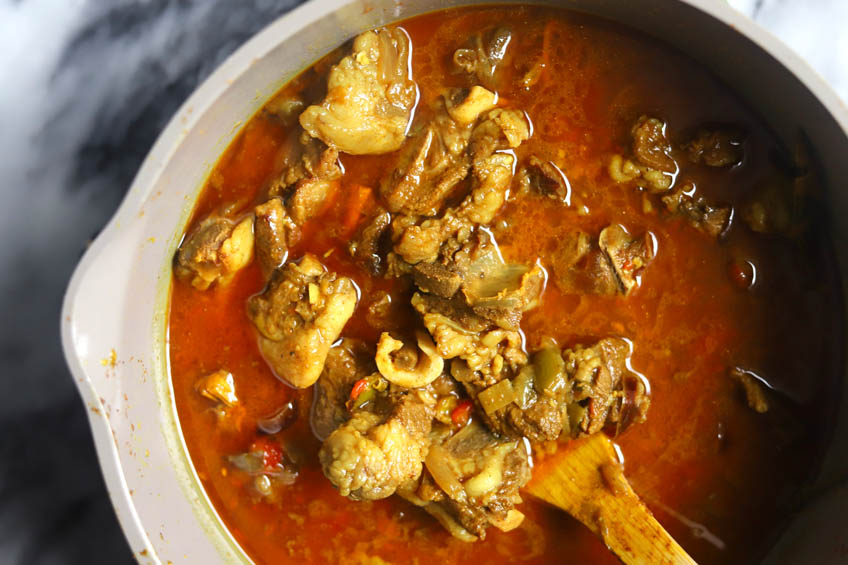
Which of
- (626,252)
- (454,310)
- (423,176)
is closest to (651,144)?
(626,252)


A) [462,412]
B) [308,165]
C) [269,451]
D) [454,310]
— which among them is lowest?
[269,451]

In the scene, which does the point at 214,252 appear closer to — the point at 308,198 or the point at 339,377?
the point at 308,198

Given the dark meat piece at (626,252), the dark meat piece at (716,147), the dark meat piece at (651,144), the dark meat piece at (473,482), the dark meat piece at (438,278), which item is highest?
the dark meat piece at (716,147)

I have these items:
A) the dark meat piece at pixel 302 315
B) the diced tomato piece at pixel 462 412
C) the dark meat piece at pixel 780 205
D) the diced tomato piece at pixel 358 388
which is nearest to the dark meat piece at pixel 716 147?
the dark meat piece at pixel 780 205

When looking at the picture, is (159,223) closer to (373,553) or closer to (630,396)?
(373,553)

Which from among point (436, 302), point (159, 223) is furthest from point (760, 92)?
point (159, 223)

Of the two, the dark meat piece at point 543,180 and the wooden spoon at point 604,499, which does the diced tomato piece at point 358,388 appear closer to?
the wooden spoon at point 604,499
